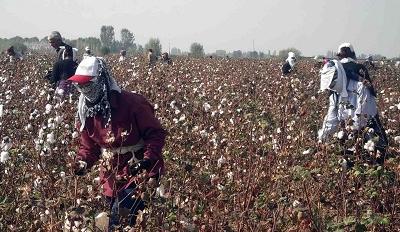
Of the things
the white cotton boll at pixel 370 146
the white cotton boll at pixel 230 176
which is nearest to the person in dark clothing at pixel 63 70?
the white cotton boll at pixel 230 176

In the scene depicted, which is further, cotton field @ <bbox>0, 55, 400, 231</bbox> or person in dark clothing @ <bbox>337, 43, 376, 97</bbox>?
person in dark clothing @ <bbox>337, 43, 376, 97</bbox>

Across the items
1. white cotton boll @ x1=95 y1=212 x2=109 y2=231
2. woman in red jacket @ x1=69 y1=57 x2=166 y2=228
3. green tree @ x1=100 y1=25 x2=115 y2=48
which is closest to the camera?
white cotton boll @ x1=95 y1=212 x2=109 y2=231

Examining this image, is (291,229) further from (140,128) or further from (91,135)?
(91,135)

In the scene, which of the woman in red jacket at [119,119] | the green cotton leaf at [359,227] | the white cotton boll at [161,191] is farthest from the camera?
the woman in red jacket at [119,119]

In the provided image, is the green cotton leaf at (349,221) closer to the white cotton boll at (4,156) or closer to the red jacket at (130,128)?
the red jacket at (130,128)

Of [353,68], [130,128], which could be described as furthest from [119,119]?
[353,68]

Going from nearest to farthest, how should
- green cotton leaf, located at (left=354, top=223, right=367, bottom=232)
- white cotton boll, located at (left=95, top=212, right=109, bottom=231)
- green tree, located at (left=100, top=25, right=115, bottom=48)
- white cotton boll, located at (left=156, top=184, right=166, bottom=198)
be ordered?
white cotton boll, located at (left=95, top=212, right=109, bottom=231), white cotton boll, located at (left=156, top=184, right=166, bottom=198), green cotton leaf, located at (left=354, top=223, right=367, bottom=232), green tree, located at (left=100, top=25, right=115, bottom=48)

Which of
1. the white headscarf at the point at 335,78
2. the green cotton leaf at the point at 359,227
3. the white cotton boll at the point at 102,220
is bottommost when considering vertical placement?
the green cotton leaf at the point at 359,227

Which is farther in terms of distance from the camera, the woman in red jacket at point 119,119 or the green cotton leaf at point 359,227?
the woman in red jacket at point 119,119

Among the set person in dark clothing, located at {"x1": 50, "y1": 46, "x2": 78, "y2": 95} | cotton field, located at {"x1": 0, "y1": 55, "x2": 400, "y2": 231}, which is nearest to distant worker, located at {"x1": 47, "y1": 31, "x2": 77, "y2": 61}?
person in dark clothing, located at {"x1": 50, "y1": 46, "x2": 78, "y2": 95}

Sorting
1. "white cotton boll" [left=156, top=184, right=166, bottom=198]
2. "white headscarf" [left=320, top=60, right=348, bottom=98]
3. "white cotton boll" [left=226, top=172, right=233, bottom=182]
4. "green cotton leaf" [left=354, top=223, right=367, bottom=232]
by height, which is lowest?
"white cotton boll" [left=226, top=172, right=233, bottom=182]

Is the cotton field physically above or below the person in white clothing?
below

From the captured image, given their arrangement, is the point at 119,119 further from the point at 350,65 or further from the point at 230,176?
the point at 350,65

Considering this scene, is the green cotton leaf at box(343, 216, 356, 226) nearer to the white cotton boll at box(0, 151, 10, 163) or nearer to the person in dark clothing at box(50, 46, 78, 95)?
the white cotton boll at box(0, 151, 10, 163)
